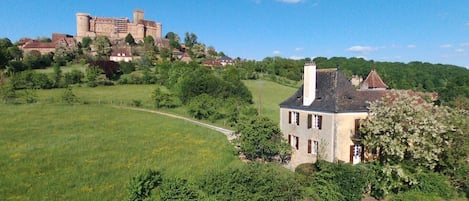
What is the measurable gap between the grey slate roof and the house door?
9.23 feet

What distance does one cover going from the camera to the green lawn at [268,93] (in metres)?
70.5

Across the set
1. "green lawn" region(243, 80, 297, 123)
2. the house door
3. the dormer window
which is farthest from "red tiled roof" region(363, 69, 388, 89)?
"green lawn" region(243, 80, 297, 123)

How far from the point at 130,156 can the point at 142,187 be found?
40.9 ft

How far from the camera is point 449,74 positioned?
124 m

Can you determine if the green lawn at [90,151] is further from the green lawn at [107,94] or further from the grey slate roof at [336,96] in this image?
the green lawn at [107,94]

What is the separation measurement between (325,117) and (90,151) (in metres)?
18.8

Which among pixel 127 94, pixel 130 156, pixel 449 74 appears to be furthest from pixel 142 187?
pixel 449 74

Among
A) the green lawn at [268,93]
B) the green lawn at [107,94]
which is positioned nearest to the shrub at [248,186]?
the green lawn at [268,93]

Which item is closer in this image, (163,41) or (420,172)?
(420,172)

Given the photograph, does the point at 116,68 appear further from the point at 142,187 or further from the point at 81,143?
the point at 142,187

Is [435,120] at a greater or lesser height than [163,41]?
lesser

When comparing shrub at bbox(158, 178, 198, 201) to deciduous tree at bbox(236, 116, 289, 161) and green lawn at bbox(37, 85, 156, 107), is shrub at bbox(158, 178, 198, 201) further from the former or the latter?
green lawn at bbox(37, 85, 156, 107)

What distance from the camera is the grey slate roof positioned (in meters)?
27.4

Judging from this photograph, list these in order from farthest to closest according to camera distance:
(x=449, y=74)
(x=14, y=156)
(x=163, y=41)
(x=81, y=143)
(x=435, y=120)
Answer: (x=163, y=41) → (x=449, y=74) → (x=81, y=143) → (x=14, y=156) → (x=435, y=120)
